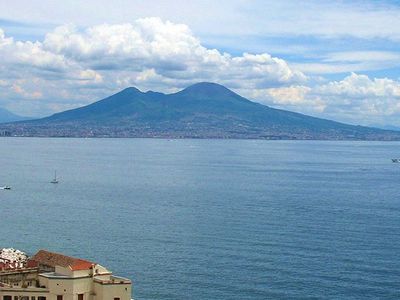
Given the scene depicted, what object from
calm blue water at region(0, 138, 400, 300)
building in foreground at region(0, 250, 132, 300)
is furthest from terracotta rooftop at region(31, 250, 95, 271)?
calm blue water at region(0, 138, 400, 300)

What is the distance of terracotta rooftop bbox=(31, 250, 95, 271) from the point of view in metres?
36.3

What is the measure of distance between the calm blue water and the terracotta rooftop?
464 inches

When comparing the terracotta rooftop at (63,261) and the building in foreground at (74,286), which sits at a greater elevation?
the terracotta rooftop at (63,261)

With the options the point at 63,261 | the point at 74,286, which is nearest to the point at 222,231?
the point at 63,261

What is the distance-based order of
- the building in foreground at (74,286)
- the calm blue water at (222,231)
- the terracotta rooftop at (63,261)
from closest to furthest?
the building in foreground at (74,286)
the terracotta rooftop at (63,261)
the calm blue water at (222,231)

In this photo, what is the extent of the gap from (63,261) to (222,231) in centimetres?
4219

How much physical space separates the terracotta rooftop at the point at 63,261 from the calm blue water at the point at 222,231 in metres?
11.8

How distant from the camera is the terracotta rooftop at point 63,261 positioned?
36344 millimetres

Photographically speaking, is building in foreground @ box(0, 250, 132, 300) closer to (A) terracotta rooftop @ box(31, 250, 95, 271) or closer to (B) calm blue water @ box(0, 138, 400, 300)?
(A) terracotta rooftop @ box(31, 250, 95, 271)

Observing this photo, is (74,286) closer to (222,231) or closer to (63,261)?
(63,261)

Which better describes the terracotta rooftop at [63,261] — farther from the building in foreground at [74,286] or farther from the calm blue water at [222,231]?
the calm blue water at [222,231]

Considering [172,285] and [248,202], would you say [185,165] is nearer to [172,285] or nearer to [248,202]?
[248,202]

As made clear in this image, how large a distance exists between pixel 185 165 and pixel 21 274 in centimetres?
15966

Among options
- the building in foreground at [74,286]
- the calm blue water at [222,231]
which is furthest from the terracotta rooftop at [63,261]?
Result: the calm blue water at [222,231]
